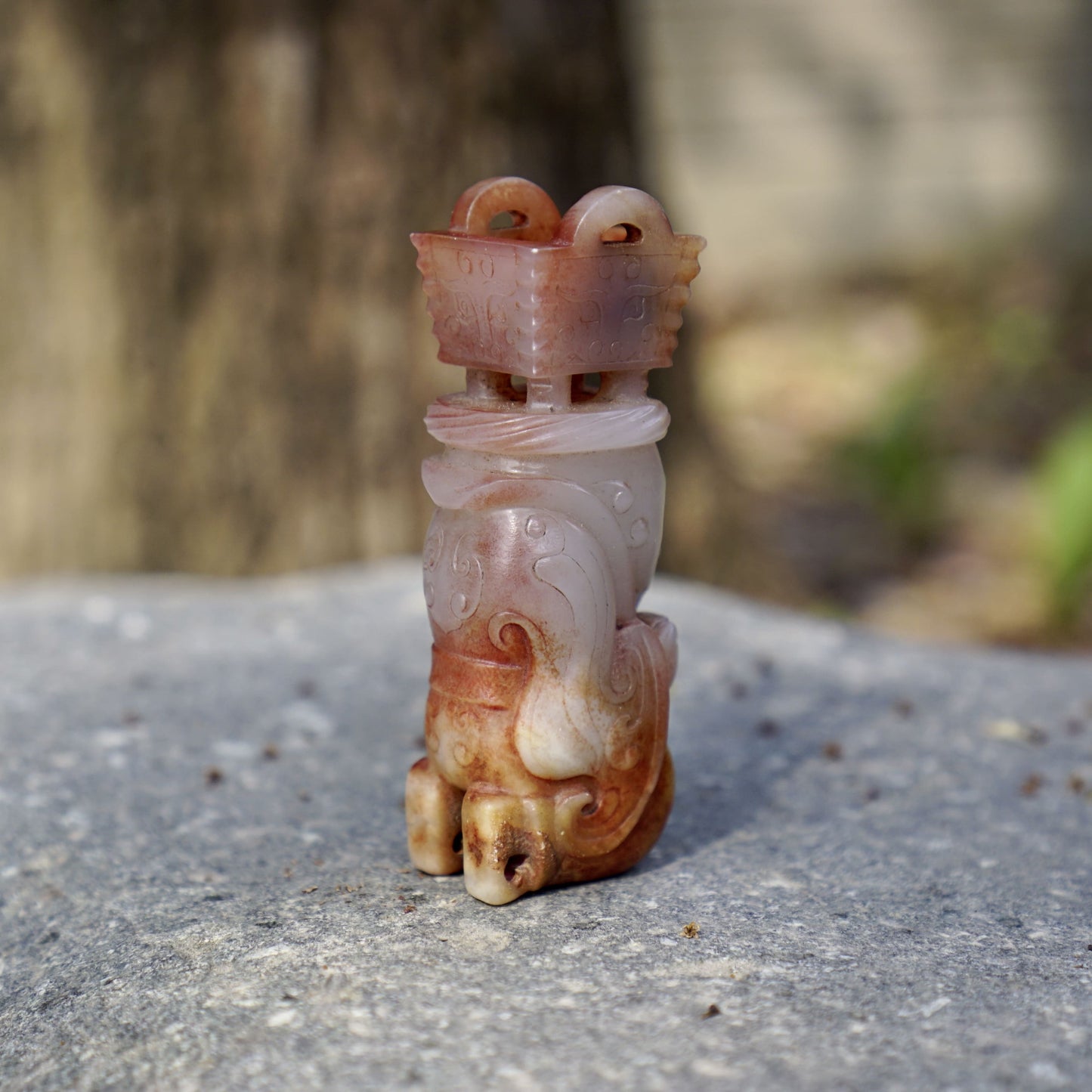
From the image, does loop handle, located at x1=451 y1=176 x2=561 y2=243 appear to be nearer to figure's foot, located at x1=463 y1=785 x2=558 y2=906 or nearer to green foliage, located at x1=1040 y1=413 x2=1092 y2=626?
figure's foot, located at x1=463 y1=785 x2=558 y2=906

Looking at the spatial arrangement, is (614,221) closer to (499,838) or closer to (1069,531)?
(499,838)

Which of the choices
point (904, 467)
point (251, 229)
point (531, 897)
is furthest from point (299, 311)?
point (904, 467)

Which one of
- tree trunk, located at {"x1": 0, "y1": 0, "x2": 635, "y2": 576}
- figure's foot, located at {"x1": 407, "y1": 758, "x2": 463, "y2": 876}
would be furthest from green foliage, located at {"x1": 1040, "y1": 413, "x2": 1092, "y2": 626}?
figure's foot, located at {"x1": 407, "y1": 758, "x2": 463, "y2": 876}

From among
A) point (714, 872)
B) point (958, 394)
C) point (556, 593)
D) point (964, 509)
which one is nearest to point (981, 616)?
point (964, 509)

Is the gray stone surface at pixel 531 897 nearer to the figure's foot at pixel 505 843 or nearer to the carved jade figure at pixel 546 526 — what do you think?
the figure's foot at pixel 505 843

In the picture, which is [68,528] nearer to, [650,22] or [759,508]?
[759,508]

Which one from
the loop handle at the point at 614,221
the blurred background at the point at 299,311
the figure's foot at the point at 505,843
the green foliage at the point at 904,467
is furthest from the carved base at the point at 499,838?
the green foliage at the point at 904,467
